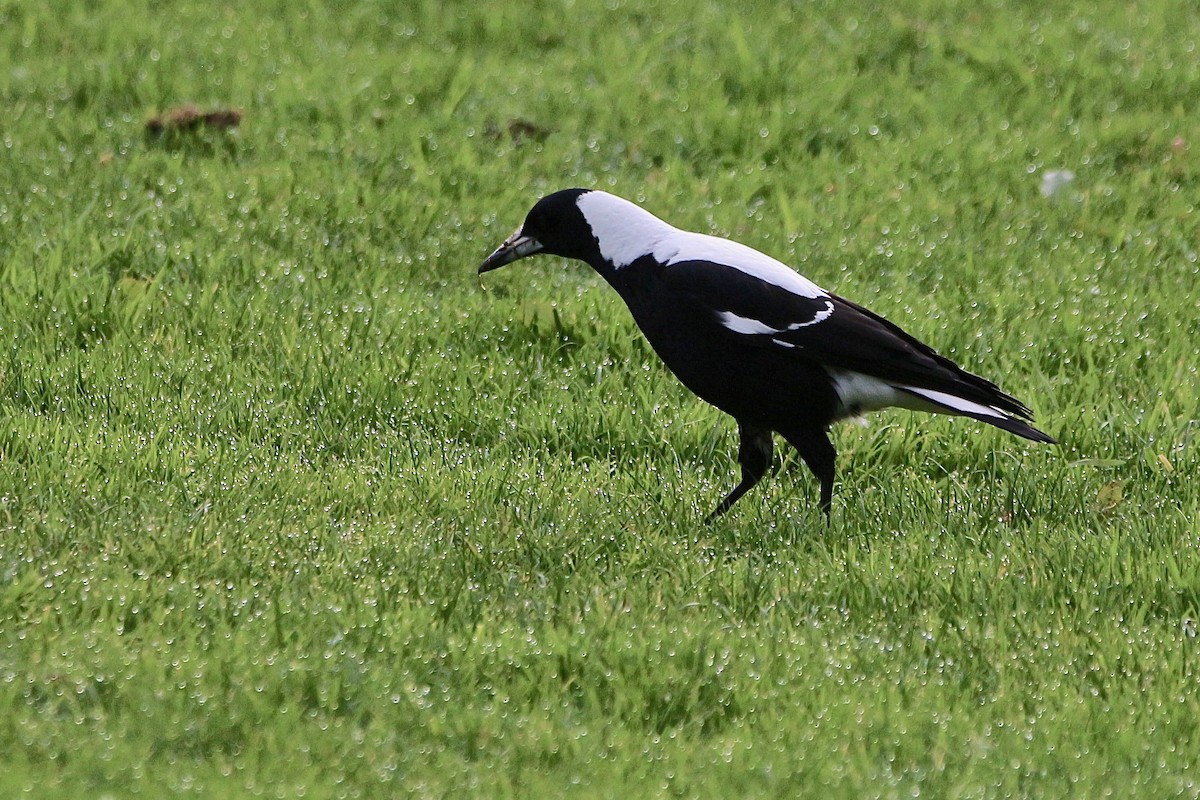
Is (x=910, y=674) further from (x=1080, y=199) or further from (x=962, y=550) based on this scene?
(x=1080, y=199)

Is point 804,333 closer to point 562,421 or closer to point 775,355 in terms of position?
point 775,355

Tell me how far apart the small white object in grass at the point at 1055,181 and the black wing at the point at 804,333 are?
2.55 metres

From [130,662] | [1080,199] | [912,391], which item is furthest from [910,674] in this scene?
[1080,199]

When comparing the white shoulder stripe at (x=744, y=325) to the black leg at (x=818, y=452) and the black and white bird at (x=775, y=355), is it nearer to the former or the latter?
the black and white bird at (x=775, y=355)

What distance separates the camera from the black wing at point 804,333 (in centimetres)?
427

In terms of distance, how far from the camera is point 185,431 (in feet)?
15.0

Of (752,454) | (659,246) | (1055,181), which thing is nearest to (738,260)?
(659,246)

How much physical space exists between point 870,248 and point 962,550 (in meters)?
2.30

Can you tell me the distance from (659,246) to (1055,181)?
9.29ft

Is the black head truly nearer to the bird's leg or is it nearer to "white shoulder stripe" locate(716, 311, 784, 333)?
"white shoulder stripe" locate(716, 311, 784, 333)

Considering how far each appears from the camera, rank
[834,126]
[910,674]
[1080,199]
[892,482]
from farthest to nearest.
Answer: [834,126], [1080,199], [892,482], [910,674]

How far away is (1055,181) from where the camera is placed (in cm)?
666

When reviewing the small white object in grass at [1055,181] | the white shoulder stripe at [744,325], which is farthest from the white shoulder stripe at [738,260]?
the small white object in grass at [1055,181]

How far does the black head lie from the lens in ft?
15.3
